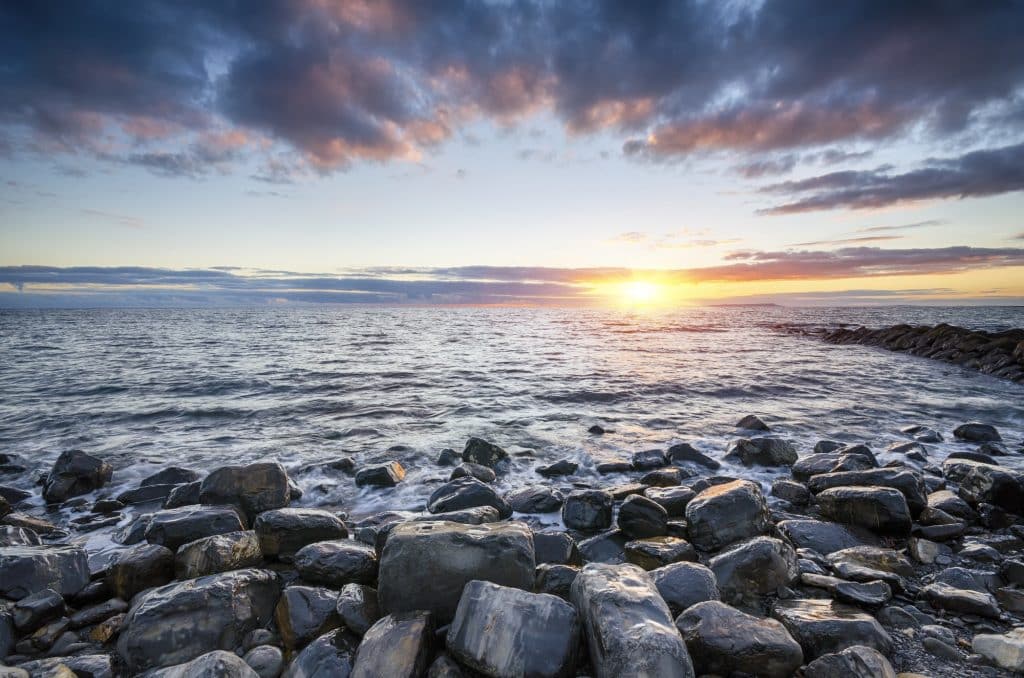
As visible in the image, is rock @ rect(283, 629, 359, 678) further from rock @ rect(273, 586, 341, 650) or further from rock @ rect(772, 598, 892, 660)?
rock @ rect(772, 598, 892, 660)

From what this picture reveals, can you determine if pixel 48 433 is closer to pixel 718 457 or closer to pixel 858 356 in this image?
pixel 718 457

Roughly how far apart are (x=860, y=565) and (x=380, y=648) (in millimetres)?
4635

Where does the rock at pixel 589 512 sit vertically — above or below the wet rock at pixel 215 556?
below

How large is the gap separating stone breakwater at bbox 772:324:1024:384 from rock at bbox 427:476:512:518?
22026 millimetres

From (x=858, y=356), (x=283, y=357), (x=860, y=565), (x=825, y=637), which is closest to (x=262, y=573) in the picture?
(x=825, y=637)

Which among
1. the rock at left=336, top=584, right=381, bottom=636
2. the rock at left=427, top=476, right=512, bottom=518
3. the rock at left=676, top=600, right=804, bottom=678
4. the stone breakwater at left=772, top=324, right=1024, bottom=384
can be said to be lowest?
the stone breakwater at left=772, top=324, right=1024, bottom=384

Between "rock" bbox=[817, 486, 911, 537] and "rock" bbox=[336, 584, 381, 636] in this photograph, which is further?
"rock" bbox=[817, 486, 911, 537]

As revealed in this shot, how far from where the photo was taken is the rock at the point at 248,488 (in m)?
6.10

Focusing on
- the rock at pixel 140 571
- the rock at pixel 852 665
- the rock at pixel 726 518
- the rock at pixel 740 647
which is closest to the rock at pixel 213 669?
the rock at pixel 140 571

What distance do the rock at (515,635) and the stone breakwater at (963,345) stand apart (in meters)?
23.4

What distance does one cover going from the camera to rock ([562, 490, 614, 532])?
5.76 metres

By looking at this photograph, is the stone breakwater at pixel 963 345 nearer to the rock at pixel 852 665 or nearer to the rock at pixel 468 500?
the rock at pixel 852 665

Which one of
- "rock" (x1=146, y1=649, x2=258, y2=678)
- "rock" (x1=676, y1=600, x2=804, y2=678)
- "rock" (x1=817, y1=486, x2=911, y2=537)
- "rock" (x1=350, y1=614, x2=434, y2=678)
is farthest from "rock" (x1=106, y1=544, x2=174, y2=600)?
"rock" (x1=817, y1=486, x2=911, y2=537)

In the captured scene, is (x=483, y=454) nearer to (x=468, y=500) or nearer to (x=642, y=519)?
(x=468, y=500)
